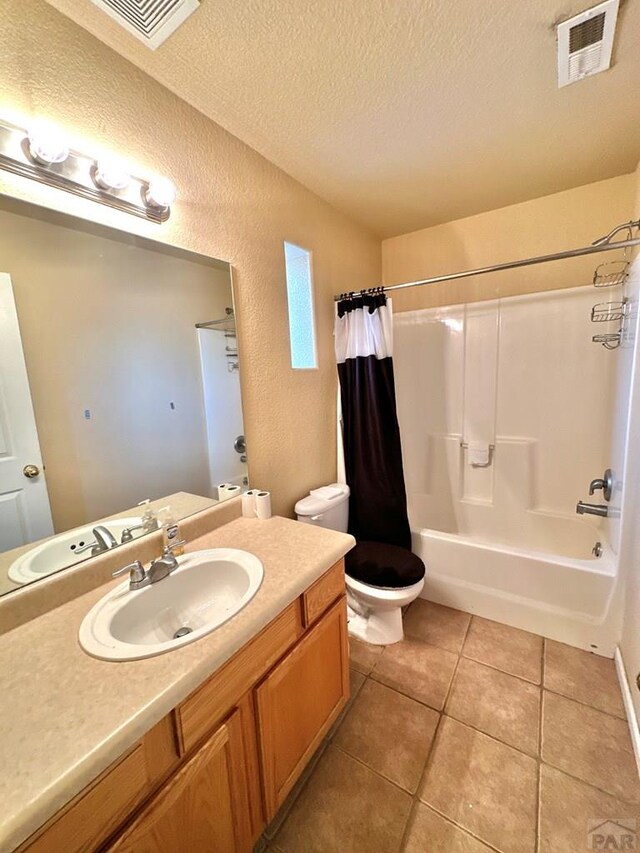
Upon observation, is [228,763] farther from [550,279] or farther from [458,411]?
[550,279]

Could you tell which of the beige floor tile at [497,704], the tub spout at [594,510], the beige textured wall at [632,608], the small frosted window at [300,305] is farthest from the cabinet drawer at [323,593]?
the tub spout at [594,510]

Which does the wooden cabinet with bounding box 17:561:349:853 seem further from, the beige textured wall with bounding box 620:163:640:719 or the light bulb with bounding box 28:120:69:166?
the light bulb with bounding box 28:120:69:166

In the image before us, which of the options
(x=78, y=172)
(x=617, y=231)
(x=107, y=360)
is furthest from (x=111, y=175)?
(x=617, y=231)

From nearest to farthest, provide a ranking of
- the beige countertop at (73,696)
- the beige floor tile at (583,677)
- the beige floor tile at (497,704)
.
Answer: the beige countertop at (73,696) < the beige floor tile at (497,704) < the beige floor tile at (583,677)

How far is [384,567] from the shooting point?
1.69m

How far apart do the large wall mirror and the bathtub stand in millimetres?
1405

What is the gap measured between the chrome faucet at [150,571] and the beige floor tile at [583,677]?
1685 mm

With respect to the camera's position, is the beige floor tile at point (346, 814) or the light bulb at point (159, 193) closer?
the beige floor tile at point (346, 814)

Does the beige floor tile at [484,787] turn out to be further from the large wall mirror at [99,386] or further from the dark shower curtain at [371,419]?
the large wall mirror at [99,386]

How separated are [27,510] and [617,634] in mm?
2406

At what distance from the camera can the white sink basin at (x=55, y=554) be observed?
897 mm

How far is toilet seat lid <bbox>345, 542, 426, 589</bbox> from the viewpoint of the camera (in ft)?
5.32

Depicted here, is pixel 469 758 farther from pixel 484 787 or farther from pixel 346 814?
pixel 346 814

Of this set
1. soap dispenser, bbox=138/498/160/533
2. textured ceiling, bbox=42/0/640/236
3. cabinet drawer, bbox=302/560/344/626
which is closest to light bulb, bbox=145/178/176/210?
Answer: textured ceiling, bbox=42/0/640/236
